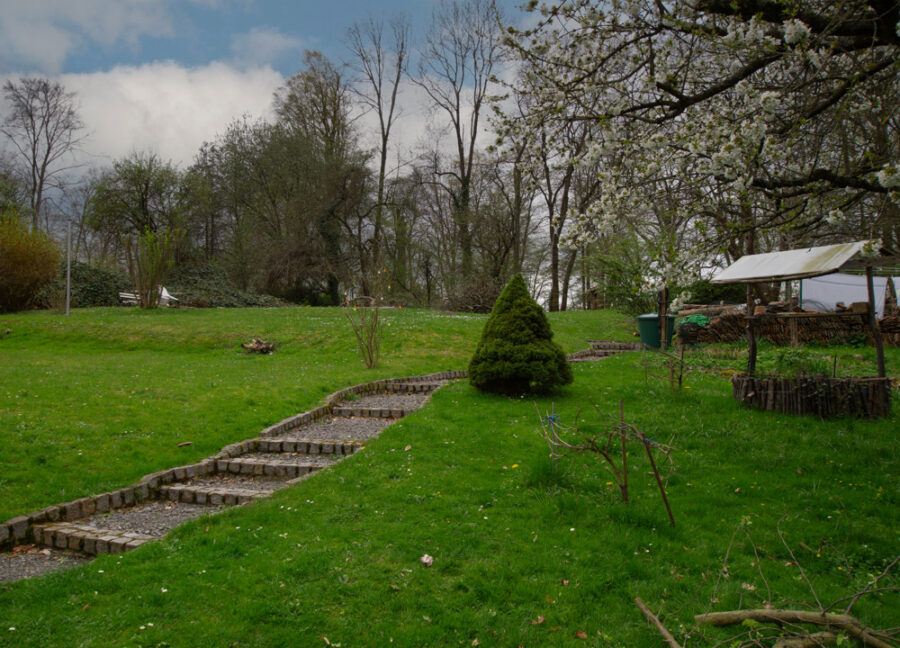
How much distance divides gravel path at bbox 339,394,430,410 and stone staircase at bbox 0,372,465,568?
85 millimetres

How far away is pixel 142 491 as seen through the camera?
17.6 feet

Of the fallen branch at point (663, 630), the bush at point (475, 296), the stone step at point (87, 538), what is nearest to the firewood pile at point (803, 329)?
the bush at point (475, 296)

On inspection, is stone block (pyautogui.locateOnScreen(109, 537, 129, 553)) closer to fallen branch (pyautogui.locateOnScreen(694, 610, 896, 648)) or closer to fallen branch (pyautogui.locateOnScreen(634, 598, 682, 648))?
fallen branch (pyautogui.locateOnScreen(634, 598, 682, 648))

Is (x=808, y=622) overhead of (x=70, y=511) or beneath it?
overhead

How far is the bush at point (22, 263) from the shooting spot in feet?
64.0

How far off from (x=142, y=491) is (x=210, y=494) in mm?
711

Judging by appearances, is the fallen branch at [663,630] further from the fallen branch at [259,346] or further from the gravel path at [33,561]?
the fallen branch at [259,346]

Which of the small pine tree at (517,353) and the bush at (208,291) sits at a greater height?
the bush at (208,291)

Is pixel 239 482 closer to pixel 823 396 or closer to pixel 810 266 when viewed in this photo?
pixel 823 396

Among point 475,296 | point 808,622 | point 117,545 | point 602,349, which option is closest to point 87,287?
point 475,296

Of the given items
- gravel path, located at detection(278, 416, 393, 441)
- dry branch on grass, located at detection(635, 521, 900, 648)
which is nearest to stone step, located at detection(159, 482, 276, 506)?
gravel path, located at detection(278, 416, 393, 441)

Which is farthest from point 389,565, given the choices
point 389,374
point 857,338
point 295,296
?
point 295,296

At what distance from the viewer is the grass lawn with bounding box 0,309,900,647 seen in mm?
3068

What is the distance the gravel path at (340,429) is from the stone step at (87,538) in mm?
2762
